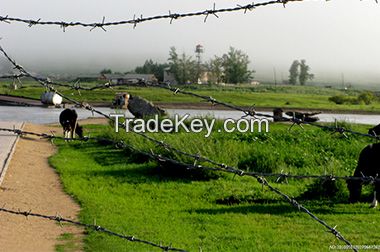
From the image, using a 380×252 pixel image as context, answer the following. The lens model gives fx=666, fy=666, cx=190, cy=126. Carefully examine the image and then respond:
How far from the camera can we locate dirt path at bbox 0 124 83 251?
7492mm

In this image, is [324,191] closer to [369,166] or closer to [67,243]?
[369,166]

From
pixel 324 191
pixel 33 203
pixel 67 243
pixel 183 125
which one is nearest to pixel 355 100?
pixel 183 125

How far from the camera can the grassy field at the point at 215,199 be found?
303 inches

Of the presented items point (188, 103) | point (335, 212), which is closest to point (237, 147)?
point (335, 212)

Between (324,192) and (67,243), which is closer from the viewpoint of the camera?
(67,243)

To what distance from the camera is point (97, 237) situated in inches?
301

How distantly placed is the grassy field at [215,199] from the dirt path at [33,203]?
0.25 m

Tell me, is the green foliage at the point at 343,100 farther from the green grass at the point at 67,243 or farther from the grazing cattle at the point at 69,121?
the green grass at the point at 67,243

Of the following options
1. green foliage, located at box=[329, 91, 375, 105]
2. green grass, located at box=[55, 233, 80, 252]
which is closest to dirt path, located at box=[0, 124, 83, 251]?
green grass, located at box=[55, 233, 80, 252]

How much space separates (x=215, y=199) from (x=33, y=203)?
2.82 m

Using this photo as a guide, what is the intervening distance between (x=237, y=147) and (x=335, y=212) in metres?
6.06

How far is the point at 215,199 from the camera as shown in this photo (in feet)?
34.7

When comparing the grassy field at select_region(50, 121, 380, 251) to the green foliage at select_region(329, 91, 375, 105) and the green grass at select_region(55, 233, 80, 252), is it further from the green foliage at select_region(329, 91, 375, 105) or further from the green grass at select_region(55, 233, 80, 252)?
the green foliage at select_region(329, 91, 375, 105)

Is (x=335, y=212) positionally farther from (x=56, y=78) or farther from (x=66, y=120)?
(x=66, y=120)
